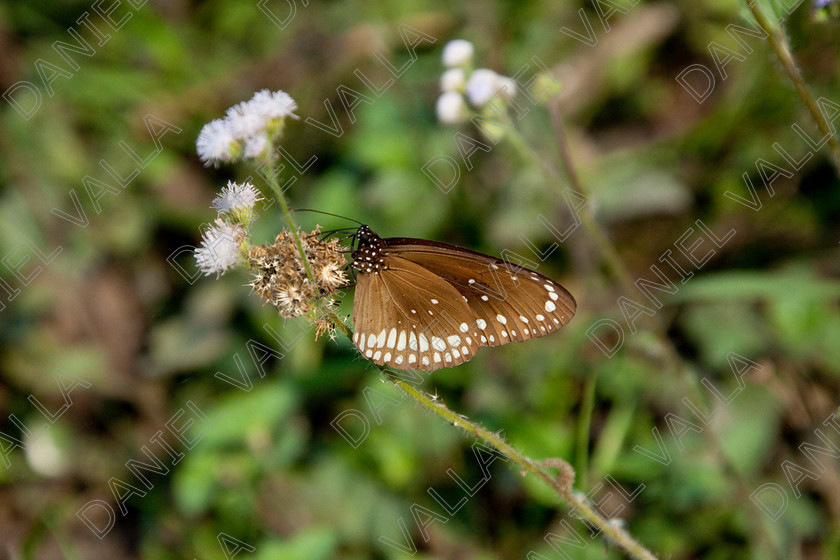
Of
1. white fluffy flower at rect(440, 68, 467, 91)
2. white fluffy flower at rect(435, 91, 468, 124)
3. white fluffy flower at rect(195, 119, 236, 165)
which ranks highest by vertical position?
white fluffy flower at rect(195, 119, 236, 165)

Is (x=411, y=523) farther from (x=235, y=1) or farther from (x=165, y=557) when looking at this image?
(x=235, y=1)

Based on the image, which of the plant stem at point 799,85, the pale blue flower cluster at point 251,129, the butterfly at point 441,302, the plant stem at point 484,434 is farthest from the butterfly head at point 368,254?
the plant stem at point 799,85

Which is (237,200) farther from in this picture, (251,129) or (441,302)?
(441,302)

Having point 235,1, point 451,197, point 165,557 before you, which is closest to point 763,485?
point 451,197

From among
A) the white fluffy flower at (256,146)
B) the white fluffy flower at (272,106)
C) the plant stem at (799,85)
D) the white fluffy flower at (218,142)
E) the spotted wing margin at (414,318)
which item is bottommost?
the spotted wing margin at (414,318)

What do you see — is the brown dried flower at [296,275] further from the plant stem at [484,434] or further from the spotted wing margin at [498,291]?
the spotted wing margin at [498,291]

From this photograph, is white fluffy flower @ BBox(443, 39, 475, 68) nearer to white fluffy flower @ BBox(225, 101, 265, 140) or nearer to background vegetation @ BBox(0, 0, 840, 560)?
background vegetation @ BBox(0, 0, 840, 560)

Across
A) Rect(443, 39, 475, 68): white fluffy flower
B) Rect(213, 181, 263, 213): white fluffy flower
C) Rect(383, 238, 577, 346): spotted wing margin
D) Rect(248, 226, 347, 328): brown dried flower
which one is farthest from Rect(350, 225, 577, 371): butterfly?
Rect(443, 39, 475, 68): white fluffy flower
